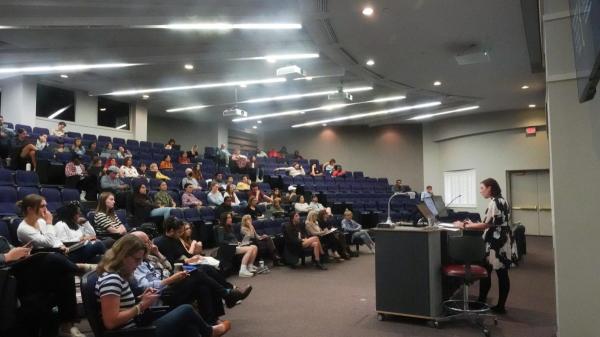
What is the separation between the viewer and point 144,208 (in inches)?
294

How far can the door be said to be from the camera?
1282 cm

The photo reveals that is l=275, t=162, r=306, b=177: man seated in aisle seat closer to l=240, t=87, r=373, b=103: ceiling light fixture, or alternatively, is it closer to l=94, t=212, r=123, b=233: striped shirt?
l=240, t=87, r=373, b=103: ceiling light fixture

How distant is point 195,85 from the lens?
1080 centimetres

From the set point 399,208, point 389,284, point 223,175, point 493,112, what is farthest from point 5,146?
point 493,112

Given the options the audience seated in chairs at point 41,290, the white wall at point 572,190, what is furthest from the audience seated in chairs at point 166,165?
the white wall at point 572,190

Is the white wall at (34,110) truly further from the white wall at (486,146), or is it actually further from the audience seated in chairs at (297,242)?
the white wall at (486,146)

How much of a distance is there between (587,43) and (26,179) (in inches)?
300

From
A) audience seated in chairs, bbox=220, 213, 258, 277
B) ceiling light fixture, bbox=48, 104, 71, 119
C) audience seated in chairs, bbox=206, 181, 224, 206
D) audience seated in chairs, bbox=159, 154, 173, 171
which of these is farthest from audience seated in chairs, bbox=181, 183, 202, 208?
ceiling light fixture, bbox=48, 104, 71, 119

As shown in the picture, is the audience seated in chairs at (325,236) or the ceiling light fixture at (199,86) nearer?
the audience seated in chairs at (325,236)

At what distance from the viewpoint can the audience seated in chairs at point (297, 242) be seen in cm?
718

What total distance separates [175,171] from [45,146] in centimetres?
296

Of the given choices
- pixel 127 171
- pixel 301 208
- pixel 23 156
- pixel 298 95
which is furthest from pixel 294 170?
pixel 23 156

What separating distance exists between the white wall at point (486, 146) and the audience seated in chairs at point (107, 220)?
1174 cm

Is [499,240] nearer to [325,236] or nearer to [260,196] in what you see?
[325,236]
